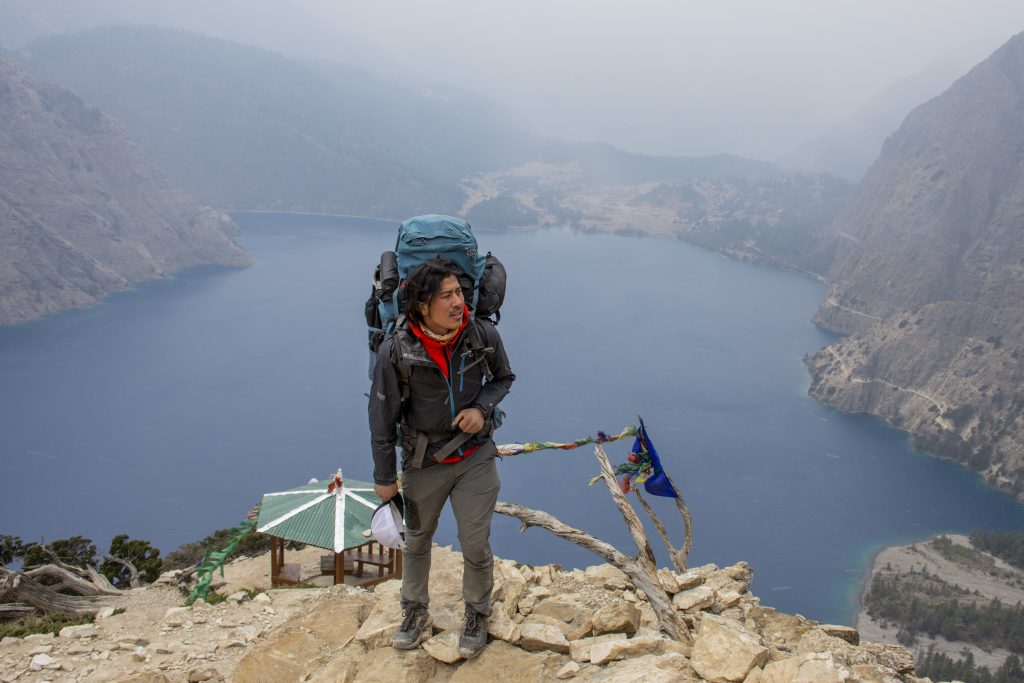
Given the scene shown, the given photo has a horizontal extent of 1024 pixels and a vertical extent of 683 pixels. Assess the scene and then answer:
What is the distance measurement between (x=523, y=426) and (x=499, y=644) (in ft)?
175

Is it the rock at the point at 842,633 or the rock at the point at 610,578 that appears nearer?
the rock at the point at 842,633

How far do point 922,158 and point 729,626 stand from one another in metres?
116

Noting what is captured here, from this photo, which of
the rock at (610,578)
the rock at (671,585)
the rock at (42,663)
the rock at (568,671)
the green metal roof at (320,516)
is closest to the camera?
the rock at (568,671)

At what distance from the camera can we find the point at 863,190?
126 metres

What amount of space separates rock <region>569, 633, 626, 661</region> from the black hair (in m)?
2.27

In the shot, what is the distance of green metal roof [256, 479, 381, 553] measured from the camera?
12141 millimetres

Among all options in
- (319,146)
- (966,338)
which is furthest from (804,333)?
(319,146)

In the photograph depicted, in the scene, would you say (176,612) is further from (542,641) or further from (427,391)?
(427,391)

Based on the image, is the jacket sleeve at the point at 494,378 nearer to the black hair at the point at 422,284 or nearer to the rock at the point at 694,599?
the black hair at the point at 422,284

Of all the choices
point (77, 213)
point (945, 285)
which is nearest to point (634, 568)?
point (945, 285)

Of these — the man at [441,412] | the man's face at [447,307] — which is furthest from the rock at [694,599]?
the man's face at [447,307]

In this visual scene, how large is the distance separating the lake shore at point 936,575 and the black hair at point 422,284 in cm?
3914

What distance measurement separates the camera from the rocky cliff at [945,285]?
65.3 metres

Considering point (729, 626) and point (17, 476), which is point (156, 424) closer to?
point (17, 476)
